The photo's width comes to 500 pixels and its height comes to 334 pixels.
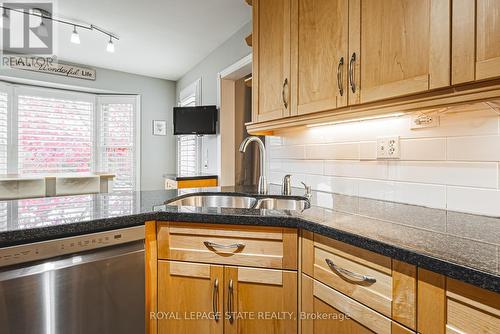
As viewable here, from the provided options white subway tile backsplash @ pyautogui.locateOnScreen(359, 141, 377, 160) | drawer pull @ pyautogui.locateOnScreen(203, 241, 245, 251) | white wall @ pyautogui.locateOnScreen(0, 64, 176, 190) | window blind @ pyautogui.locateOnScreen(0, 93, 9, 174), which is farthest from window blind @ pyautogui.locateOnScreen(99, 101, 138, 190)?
white subway tile backsplash @ pyautogui.locateOnScreen(359, 141, 377, 160)

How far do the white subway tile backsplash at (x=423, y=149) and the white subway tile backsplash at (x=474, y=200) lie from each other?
0.15 meters

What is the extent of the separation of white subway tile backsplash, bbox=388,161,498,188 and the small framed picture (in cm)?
423

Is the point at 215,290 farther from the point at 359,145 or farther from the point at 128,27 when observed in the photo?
the point at 128,27

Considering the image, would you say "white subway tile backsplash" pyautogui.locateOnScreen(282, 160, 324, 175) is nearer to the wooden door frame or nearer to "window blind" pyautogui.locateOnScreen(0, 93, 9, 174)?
the wooden door frame

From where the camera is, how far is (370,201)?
1347mm

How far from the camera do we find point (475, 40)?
0.81 metres

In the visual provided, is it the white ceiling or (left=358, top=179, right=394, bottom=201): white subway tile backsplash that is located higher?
the white ceiling

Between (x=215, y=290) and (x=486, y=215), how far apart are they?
42.6 inches

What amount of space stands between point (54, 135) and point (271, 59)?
12.7ft

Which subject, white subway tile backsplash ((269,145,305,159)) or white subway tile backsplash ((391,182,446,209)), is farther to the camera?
white subway tile backsplash ((269,145,305,159))

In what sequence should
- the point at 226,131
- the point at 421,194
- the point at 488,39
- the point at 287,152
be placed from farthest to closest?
1. the point at 226,131
2. the point at 287,152
3. the point at 421,194
4. the point at 488,39

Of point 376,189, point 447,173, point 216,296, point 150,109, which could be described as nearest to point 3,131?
Answer: point 150,109

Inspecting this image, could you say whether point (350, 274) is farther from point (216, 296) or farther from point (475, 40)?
point (475, 40)

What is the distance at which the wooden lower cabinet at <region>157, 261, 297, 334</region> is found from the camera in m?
1.07
